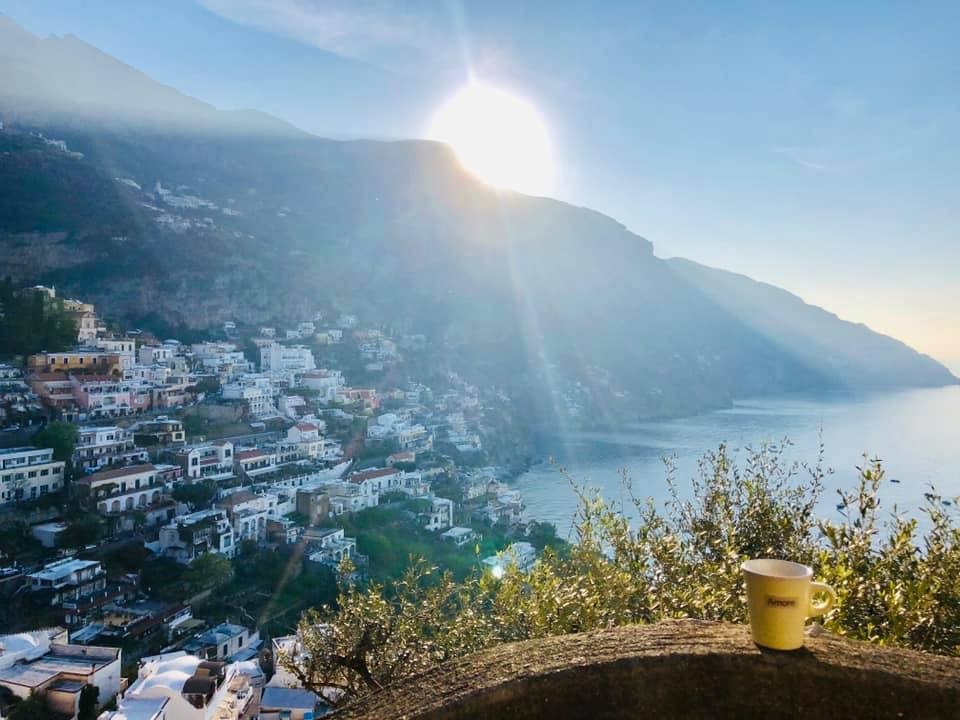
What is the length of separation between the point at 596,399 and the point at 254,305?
29381 mm

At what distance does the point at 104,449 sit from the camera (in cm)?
2203

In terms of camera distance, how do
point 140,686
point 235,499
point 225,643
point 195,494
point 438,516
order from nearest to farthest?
point 140,686 → point 225,643 → point 235,499 → point 195,494 → point 438,516

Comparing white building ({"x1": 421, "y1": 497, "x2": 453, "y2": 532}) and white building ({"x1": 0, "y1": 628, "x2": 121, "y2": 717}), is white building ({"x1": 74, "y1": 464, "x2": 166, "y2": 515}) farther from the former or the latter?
white building ({"x1": 421, "y1": 497, "x2": 453, "y2": 532})

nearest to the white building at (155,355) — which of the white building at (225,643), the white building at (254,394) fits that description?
the white building at (254,394)

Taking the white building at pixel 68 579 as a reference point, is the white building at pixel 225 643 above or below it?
below

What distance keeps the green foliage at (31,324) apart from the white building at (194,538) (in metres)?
13.4

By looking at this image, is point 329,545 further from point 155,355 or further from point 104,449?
point 155,355

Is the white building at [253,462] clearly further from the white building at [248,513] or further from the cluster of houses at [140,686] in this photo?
the cluster of houses at [140,686]

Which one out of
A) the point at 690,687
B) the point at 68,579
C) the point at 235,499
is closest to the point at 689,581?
the point at 690,687

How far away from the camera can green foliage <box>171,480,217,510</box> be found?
21.0 metres

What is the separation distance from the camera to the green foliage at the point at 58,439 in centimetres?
2055

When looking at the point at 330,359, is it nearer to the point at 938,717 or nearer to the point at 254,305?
the point at 254,305

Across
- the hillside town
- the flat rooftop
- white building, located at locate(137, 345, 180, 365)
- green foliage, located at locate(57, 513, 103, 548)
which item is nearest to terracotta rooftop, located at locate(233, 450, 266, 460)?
the hillside town

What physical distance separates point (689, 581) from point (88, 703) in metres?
12.4
